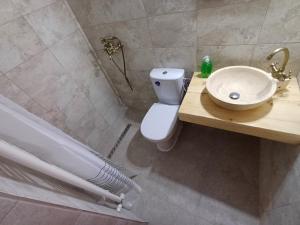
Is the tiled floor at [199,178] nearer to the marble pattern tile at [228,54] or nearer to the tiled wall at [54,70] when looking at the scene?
the tiled wall at [54,70]

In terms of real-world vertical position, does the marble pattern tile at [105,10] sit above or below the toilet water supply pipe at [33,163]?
above

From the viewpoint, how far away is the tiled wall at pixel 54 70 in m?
1.22

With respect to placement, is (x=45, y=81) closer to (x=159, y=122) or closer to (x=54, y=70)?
(x=54, y=70)

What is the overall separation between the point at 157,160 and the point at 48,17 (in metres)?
1.66

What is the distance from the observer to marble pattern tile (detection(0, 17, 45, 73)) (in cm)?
118

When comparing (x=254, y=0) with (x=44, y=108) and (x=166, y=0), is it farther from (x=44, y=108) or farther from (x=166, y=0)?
(x=44, y=108)

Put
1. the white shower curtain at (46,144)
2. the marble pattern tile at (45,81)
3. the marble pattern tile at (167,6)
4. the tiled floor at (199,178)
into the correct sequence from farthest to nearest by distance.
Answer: the tiled floor at (199,178) < the marble pattern tile at (45,81) < the marble pattern tile at (167,6) < the white shower curtain at (46,144)

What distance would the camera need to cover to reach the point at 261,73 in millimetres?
1111

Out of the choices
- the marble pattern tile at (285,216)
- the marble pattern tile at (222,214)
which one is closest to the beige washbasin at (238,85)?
the marble pattern tile at (285,216)

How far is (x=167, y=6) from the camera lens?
4.01 ft

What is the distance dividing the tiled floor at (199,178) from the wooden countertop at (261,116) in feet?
2.30

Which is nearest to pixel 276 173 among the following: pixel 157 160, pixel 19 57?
pixel 157 160

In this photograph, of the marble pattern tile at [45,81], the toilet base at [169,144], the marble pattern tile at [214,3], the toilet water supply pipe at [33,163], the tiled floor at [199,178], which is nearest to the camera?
the toilet water supply pipe at [33,163]

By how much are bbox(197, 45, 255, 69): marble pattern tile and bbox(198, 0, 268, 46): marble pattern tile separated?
0.04 meters
